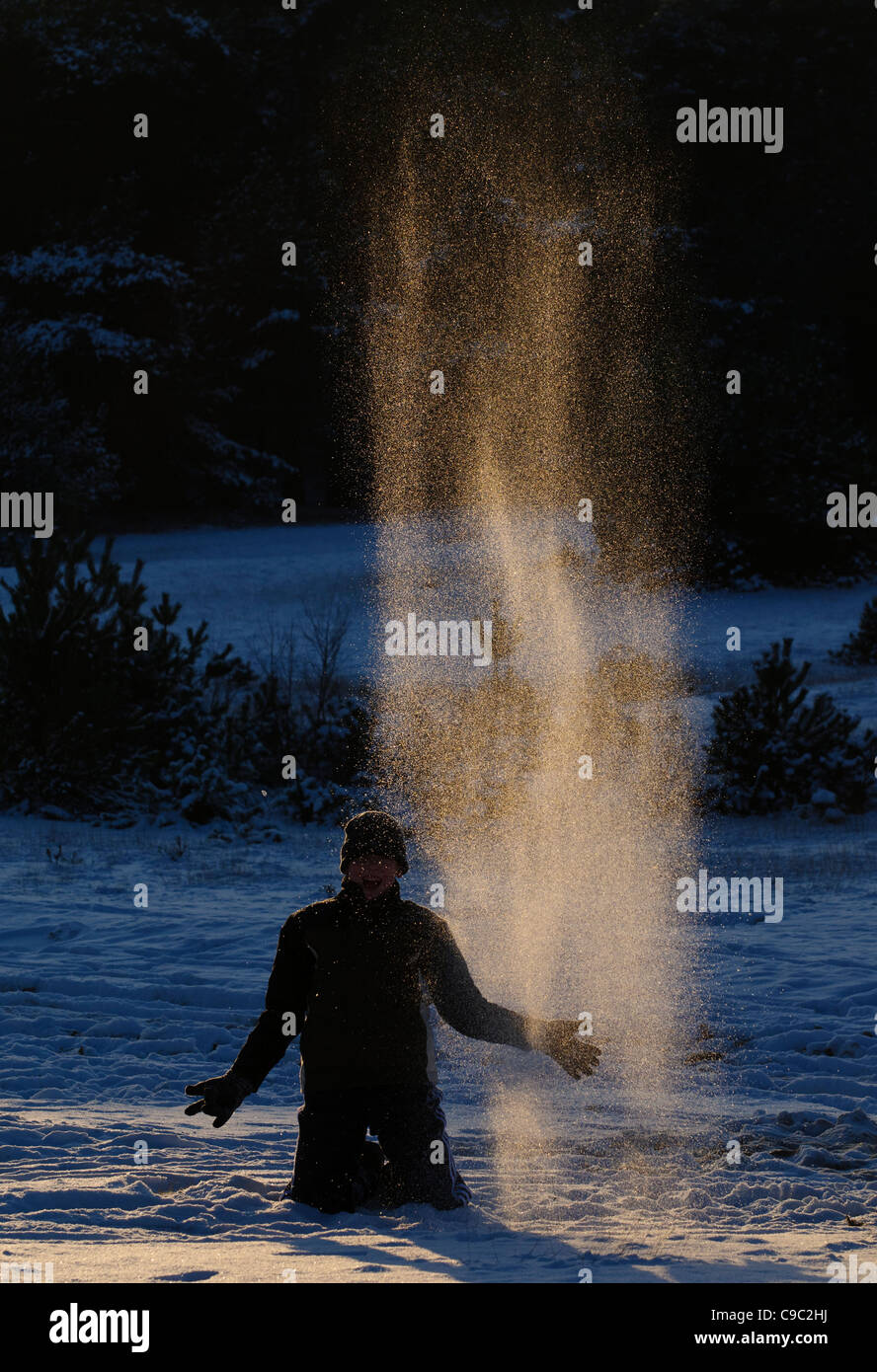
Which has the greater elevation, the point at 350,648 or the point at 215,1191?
the point at 350,648

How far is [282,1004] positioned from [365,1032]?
0.25 m

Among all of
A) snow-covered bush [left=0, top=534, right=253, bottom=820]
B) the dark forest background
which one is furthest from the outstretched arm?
the dark forest background

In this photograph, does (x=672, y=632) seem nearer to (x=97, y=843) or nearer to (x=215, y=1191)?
(x=97, y=843)

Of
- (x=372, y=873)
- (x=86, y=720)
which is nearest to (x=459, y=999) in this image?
(x=372, y=873)

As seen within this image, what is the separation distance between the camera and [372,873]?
14.7 ft

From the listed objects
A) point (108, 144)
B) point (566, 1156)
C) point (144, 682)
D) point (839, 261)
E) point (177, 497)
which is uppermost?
point (108, 144)

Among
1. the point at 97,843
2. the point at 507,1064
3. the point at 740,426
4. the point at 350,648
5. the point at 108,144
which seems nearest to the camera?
the point at 507,1064

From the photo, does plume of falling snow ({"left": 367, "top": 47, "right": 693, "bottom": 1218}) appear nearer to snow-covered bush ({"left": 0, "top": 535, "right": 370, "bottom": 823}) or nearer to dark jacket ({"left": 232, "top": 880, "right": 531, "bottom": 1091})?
snow-covered bush ({"left": 0, "top": 535, "right": 370, "bottom": 823})

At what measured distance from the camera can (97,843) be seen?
1248 cm

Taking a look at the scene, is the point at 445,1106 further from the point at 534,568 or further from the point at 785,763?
the point at 534,568

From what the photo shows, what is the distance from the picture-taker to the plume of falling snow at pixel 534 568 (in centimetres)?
927

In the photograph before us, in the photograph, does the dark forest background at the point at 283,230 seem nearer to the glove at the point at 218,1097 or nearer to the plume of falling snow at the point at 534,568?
the plume of falling snow at the point at 534,568
